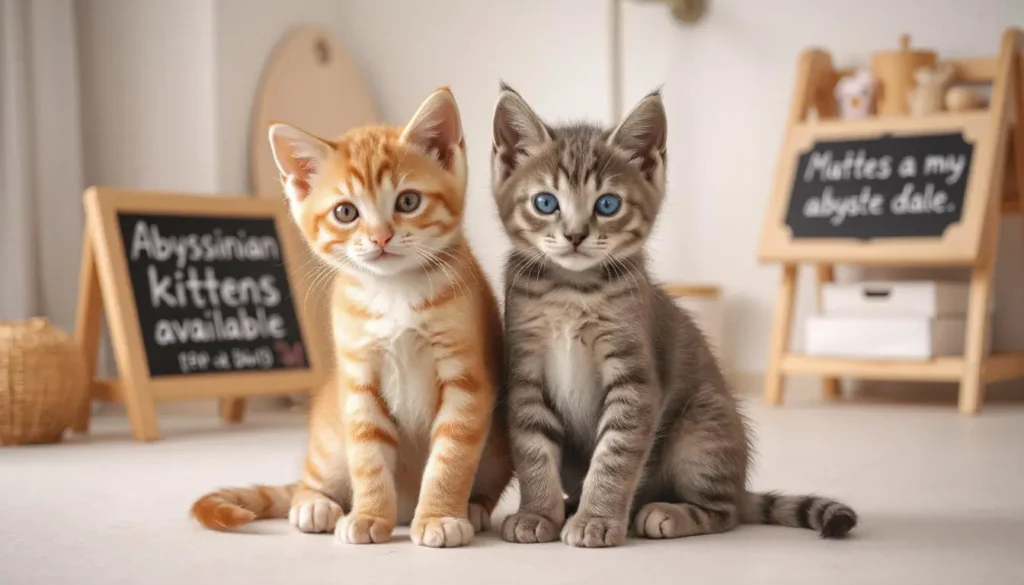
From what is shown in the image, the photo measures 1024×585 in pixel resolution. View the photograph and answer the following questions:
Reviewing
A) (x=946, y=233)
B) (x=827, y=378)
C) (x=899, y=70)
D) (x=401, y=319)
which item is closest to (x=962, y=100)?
(x=899, y=70)

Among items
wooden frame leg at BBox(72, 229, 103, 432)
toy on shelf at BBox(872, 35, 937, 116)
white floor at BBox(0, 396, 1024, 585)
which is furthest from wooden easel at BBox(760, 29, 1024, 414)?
wooden frame leg at BBox(72, 229, 103, 432)

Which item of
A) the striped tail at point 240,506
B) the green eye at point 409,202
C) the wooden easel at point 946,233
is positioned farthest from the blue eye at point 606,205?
the wooden easel at point 946,233

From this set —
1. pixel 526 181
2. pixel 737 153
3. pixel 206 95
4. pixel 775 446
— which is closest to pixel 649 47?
pixel 737 153

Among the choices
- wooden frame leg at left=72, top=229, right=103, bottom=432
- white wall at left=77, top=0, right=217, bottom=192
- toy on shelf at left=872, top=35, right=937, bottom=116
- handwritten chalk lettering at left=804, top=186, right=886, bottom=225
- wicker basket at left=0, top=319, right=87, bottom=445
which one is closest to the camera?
wicker basket at left=0, top=319, right=87, bottom=445

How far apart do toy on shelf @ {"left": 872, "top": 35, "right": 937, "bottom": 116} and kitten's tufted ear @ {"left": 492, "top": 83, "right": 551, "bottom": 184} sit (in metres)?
2.43

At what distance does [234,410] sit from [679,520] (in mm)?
2235

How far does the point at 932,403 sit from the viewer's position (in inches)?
144

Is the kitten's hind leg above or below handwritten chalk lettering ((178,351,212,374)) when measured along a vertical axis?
above

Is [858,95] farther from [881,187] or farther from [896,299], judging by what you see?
[896,299]

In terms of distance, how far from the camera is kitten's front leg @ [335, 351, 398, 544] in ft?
5.21

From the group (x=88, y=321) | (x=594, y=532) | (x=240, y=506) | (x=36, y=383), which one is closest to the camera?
A: (x=594, y=532)

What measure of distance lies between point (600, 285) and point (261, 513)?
688 mm

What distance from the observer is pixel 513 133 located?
170 centimetres

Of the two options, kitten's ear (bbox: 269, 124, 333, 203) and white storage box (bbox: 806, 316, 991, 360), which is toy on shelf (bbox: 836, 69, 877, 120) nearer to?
white storage box (bbox: 806, 316, 991, 360)
